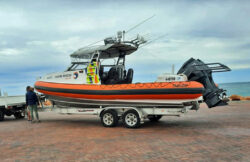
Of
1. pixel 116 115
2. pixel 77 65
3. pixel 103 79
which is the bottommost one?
pixel 116 115

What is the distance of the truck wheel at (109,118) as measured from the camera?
30.5 feet

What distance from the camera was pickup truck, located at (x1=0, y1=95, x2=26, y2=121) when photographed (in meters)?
13.0

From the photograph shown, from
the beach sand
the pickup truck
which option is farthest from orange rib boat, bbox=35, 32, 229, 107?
the pickup truck

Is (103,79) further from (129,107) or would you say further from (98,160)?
(98,160)

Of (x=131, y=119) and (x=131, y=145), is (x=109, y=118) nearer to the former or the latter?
(x=131, y=119)

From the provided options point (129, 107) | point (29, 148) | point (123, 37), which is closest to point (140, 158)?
point (29, 148)

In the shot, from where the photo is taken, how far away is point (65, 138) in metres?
7.49

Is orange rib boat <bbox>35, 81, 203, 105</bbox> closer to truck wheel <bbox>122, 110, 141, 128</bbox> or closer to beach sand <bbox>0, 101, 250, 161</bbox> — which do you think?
truck wheel <bbox>122, 110, 141, 128</bbox>

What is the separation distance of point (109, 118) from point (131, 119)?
1003 mm

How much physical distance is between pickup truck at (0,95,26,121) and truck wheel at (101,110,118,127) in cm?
629

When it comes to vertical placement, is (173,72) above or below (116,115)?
above

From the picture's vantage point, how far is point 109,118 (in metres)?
9.48

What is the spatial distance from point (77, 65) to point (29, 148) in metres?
Answer: 5.20

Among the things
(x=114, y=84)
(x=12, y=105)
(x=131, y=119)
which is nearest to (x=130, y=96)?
(x=131, y=119)
